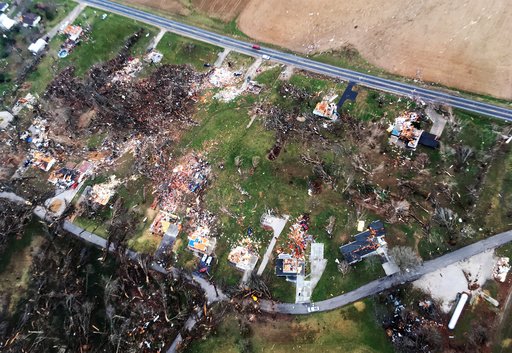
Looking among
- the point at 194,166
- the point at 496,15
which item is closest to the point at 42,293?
the point at 194,166

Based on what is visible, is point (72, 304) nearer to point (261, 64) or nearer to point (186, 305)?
point (186, 305)

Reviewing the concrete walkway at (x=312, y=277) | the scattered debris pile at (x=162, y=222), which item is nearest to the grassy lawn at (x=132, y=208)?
the scattered debris pile at (x=162, y=222)

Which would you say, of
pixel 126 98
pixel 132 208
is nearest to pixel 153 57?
pixel 126 98

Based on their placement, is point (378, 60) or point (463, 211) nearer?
point (463, 211)

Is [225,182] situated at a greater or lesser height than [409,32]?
lesser

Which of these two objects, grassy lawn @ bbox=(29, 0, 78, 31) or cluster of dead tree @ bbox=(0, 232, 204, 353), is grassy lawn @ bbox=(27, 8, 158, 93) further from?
cluster of dead tree @ bbox=(0, 232, 204, 353)

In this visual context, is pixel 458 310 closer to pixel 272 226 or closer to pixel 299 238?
pixel 299 238

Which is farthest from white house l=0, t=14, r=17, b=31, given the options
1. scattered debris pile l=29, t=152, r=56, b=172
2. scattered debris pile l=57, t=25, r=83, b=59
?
scattered debris pile l=29, t=152, r=56, b=172
